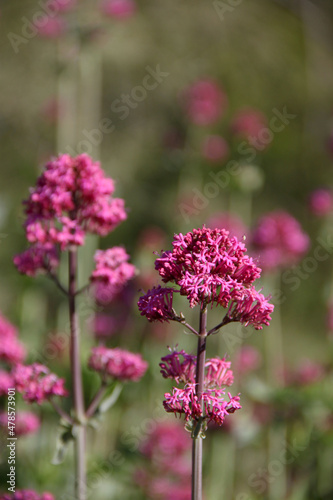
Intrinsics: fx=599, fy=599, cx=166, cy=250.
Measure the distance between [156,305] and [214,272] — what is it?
119 mm

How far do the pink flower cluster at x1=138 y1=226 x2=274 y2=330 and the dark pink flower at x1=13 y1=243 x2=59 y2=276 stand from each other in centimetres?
43

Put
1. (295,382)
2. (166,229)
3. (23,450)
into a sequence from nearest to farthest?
1. (23,450)
2. (295,382)
3. (166,229)

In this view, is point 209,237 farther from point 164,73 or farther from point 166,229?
point 164,73

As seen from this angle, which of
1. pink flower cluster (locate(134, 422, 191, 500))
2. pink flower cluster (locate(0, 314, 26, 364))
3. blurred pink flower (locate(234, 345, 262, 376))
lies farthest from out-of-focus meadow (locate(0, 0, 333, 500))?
pink flower cluster (locate(0, 314, 26, 364))

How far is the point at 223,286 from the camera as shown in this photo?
1021mm

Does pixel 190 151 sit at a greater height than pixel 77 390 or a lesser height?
greater

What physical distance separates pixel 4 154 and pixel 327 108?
231 cm

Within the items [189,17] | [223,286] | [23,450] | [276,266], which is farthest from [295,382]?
[189,17]

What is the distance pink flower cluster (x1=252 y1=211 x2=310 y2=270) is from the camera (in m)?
2.52

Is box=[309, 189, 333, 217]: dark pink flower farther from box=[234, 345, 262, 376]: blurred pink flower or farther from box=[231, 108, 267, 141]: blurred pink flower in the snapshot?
box=[234, 345, 262, 376]: blurred pink flower

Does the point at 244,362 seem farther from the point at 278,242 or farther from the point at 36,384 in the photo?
the point at 36,384

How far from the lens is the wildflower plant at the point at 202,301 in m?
1.01

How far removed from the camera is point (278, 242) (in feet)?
8.34

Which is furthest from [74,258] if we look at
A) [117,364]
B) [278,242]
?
[278,242]
